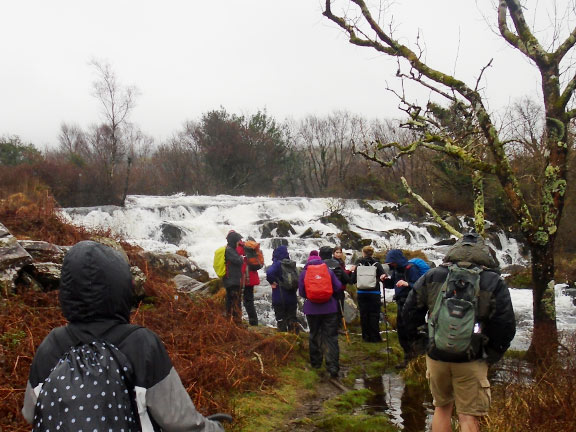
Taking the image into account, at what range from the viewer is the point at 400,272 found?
6.84 m

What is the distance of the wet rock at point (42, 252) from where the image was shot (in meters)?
6.76

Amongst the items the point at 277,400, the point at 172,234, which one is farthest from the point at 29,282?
the point at 172,234

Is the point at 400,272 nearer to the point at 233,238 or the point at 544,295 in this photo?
the point at 544,295

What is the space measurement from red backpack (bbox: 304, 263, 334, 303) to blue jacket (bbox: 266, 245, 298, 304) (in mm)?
1315

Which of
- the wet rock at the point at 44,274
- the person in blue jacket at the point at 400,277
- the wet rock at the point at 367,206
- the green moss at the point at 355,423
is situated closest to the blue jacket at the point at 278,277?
the person in blue jacket at the point at 400,277

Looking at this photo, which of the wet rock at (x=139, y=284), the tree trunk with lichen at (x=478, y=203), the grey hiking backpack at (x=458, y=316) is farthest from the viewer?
the tree trunk with lichen at (x=478, y=203)

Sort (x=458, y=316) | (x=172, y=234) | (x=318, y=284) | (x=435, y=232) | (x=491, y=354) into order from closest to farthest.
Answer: (x=458, y=316)
(x=491, y=354)
(x=318, y=284)
(x=172, y=234)
(x=435, y=232)

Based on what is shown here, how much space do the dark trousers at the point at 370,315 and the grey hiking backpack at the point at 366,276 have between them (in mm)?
274

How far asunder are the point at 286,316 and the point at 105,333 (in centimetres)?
614

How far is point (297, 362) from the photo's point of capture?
6547 millimetres

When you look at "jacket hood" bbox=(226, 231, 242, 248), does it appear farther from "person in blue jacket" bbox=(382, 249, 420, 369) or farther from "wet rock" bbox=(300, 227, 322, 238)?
"wet rock" bbox=(300, 227, 322, 238)

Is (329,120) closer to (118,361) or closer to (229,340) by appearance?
(229,340)

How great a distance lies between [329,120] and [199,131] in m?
13.0

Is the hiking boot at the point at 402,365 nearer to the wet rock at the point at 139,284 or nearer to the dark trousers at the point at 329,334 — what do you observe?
the dark trousers at the point at 329,334
